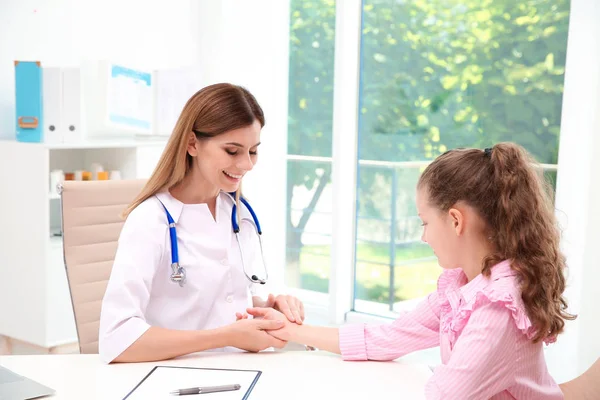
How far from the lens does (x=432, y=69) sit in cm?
383

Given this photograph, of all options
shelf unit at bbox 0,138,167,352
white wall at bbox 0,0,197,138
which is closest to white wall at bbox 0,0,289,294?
white wall at bbox 0,0,197,138

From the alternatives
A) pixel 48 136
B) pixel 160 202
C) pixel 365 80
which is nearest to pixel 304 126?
pixel 365 80

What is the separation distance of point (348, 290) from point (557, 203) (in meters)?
1.51

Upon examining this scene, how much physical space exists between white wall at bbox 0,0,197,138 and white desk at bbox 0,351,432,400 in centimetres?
232

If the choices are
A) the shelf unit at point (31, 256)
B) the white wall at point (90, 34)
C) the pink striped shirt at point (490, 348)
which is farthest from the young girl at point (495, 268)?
the white wall at point (90, 34)

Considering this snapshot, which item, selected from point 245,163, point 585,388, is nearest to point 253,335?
point 245,163

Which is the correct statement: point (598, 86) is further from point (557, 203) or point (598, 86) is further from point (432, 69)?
point (432, 69)

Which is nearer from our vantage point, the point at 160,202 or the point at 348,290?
the point at 160,202

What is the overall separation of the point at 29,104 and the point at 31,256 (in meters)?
0.72

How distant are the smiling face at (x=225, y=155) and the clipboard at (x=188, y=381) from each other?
0.53m

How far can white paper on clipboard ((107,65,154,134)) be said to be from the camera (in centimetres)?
367

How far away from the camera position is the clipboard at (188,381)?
1.29m

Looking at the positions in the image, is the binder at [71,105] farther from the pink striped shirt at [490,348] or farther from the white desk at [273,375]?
the pink striped shirt at [490,348]

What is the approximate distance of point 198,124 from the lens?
69.3 inches
